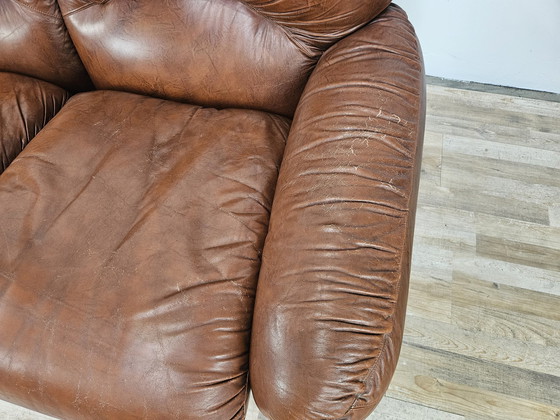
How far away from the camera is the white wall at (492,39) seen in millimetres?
1485

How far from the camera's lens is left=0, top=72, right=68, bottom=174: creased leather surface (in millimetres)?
1102

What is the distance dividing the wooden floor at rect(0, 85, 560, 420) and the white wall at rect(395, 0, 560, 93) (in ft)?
0.26

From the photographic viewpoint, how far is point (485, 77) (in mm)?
1715

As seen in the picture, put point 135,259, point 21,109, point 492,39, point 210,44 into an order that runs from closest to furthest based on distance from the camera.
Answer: point 135,259
point 210,44
point 21,109
point 492,39

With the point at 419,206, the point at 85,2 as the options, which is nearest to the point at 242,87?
the point at 85,2

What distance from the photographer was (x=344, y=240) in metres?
0.71

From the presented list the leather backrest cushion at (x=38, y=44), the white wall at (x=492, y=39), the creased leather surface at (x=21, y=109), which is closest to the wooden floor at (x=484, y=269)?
the white wall at (x=492, y=39)

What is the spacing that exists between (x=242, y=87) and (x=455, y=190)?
0.81 metres

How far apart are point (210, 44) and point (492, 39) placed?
1064 millimetres

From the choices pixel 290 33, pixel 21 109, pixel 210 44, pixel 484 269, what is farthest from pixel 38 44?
pixel 484 269

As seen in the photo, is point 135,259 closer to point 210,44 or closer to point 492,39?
point 210,44

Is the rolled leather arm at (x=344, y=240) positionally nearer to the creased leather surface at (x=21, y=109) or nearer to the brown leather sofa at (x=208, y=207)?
the brown leather sofa at (x=208, y=207)

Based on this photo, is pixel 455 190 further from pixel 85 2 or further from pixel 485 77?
pixel 85 2

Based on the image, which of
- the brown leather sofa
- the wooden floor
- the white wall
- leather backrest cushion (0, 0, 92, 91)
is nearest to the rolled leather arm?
the brown leather sofa
